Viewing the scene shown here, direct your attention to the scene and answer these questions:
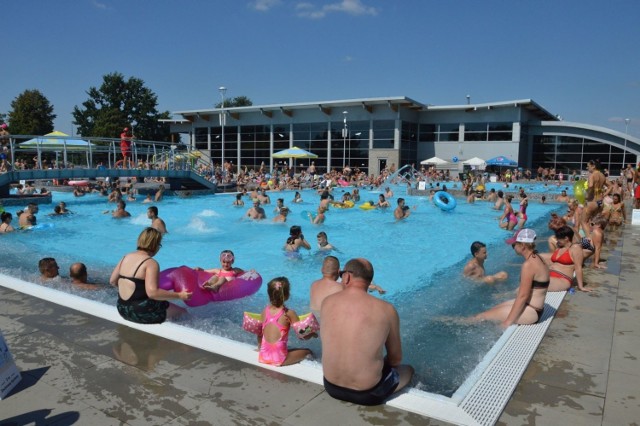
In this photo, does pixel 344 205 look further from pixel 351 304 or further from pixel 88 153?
pixel 351 304

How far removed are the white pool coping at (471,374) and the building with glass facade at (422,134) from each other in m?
27.9

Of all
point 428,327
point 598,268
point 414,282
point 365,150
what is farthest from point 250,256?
point 365,150

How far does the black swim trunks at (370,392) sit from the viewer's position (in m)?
2.81

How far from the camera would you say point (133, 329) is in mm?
4121

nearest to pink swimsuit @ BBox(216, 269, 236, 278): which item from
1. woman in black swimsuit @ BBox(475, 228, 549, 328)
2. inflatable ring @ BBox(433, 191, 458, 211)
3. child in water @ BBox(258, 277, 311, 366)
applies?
child in water @ BBox(258, 277, 311, 366)

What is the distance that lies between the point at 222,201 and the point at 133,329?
55.0 ft

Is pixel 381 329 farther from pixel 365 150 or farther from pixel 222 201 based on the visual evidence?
pixel 365 150

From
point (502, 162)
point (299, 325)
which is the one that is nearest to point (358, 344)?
point (299, 325)

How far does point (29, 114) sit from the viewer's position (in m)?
45.0

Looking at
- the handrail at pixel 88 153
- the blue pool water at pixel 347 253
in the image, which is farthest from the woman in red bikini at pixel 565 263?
the handrail at pixel 88 153

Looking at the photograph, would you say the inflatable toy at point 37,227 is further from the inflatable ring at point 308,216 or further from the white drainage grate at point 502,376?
the white drainage grate at point 502,376

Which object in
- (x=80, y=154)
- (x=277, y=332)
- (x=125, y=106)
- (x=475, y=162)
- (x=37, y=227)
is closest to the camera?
(x=277, y=332)

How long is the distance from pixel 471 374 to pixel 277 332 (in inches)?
55.9

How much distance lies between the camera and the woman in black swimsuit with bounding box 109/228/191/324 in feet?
13.9
